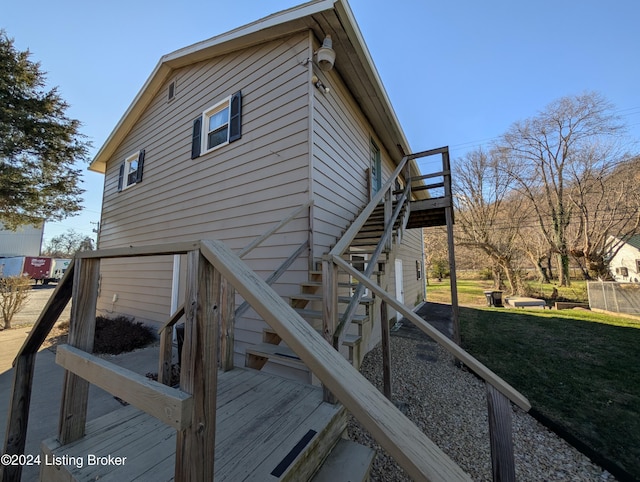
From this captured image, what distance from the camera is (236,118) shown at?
4.79 metres

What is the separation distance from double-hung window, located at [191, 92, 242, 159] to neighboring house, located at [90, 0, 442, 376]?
0.10ft

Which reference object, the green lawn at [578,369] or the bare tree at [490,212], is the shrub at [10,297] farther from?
the bare tree at [490,212]

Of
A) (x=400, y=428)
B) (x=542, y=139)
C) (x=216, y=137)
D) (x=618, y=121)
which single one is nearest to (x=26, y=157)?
(x=216, y=137)

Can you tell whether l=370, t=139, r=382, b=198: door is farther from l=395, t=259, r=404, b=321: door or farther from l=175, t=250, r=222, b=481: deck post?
l=175, t=250, r=222, b=481: deck post

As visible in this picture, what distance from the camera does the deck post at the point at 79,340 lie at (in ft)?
4.97

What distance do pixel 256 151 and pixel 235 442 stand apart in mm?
4030

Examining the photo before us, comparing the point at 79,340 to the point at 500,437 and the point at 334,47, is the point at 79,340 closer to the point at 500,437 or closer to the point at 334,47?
the point at 500,437

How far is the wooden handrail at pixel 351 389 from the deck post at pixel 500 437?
3.17ft

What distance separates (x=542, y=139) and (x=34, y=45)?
2399 centimetres

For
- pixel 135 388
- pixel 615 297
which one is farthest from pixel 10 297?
pixel 615 297

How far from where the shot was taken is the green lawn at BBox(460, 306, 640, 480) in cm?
285

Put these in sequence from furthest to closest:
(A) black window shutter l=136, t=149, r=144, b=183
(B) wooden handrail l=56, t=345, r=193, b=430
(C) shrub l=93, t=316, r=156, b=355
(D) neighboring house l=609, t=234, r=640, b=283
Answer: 1. (D) neighboring house l=609, t=234, r=640, b=283
2. (A) black window shutter l=136, t=149, r=144, b=183
3. (C) shrub l=93, t=316, r=156, b=355
4. (B) wooden handrail l=56, t=345, r=193, b=430

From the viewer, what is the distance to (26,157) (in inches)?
354

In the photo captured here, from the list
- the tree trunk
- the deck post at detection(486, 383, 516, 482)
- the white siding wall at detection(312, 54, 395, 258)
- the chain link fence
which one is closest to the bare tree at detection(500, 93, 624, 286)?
the tree trunk
